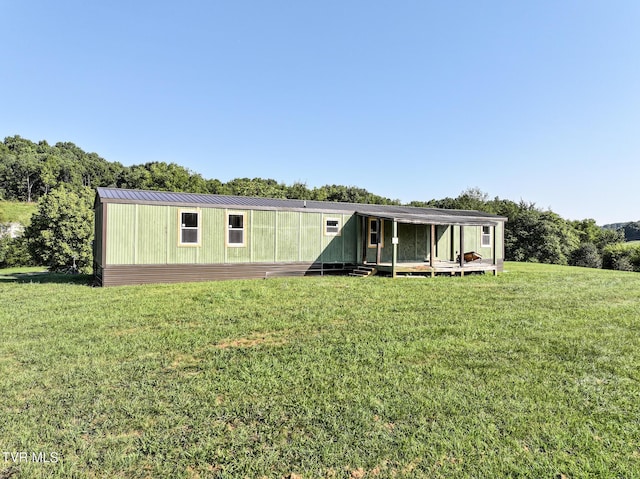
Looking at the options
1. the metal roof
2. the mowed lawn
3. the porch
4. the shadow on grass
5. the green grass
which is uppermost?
the green grass

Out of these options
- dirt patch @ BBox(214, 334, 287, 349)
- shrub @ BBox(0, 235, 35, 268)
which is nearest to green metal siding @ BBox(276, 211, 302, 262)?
dirt patch @ BBox(214, 334, 287, 349)

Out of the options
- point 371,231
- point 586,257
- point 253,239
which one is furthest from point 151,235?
point 586,257

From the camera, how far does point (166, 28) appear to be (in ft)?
52.1

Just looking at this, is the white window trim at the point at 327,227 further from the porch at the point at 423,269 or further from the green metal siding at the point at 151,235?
the green metal siding at the point at 151,235

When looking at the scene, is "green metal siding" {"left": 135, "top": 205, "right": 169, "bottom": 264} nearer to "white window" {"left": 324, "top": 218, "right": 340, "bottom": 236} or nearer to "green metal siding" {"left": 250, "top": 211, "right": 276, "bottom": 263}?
"green metal siding" {"left": 250, "top": 211, "right": 276, "bottom": 263}

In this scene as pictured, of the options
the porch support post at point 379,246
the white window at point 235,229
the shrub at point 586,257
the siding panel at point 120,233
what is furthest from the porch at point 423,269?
the shrub at point 586,257

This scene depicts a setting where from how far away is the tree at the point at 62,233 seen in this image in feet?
80.4

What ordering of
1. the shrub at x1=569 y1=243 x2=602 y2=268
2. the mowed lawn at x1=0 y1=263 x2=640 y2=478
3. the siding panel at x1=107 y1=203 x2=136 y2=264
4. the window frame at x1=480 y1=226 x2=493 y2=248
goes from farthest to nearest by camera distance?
the shrub at x1=569 y1=243 x2=602 y2=268, the window frame at x1=480 y1=226 x2=493 y2=248, the siding panel at x1=107 y1=203 x2=136 y2=264, the mowed lawn at x1=0 y1=263 x2=640 y2=478

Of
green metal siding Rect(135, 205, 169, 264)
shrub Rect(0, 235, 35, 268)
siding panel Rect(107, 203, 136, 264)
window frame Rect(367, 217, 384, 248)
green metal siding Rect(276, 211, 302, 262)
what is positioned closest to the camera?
siding panel Rect(107, 203, 136, 264)

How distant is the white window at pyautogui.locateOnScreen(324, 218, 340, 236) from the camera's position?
1512 centimetres

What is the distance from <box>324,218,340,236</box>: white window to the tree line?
66.3 feet

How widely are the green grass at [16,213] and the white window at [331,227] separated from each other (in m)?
52.0

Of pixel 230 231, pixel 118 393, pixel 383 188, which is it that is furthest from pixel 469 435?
pixel 383 188

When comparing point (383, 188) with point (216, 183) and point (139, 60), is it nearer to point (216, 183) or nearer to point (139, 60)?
point (216, 183)
